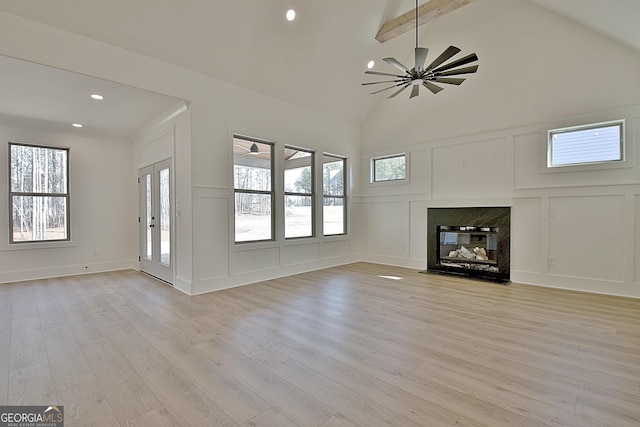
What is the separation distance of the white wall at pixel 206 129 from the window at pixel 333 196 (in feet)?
2.23

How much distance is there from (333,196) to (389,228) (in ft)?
4.88

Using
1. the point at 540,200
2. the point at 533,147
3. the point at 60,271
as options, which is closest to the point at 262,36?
the point at 533,147

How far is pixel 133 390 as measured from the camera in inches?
81.4

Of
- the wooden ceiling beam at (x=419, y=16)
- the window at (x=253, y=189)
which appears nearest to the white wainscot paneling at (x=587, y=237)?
the wooden ceiling beam at (x=419, y=16)

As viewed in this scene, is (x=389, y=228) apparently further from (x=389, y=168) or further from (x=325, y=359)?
(x=325, y=359)

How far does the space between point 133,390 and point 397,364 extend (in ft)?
6.41

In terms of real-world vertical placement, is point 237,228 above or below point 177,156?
below

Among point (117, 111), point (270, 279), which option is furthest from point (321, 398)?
point (117, 111)

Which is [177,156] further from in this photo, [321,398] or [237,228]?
[321,398]

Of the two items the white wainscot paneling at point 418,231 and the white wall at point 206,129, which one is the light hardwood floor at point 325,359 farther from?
the white wainscot paneling at point 418,231

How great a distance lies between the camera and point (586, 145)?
4.62 m

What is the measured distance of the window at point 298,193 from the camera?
594 centimetres

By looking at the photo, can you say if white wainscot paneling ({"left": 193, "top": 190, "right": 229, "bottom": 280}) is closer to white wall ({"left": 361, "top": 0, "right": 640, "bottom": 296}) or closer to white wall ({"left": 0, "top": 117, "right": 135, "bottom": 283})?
white wall ({"left": 0, "top": 117, "right": 135, "bottom": 283})

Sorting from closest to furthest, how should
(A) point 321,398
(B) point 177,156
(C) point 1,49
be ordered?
(A) point 321,398 → (C) point 1,49 → (B) point 177,156
